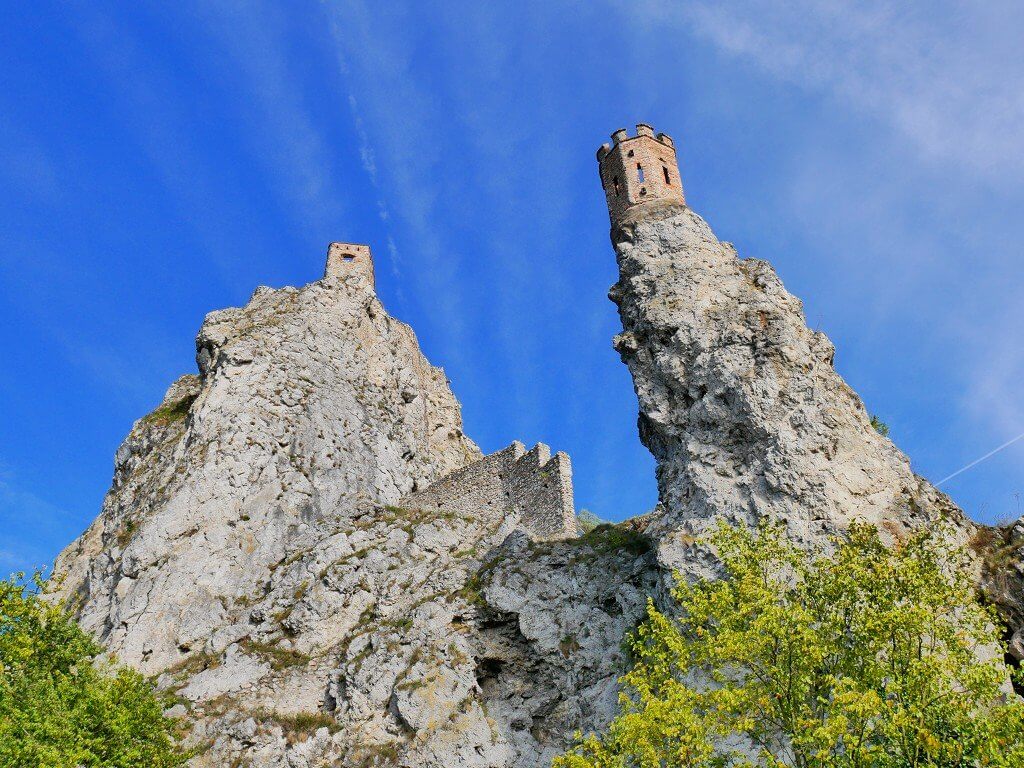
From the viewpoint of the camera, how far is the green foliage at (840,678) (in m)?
13.1

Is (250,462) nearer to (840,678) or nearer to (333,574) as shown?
Result: (333,574)

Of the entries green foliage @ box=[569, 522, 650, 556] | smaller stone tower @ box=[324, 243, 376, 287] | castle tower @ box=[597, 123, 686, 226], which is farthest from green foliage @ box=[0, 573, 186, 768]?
smaller stone tower @ box=[324, 243, 376, 287]

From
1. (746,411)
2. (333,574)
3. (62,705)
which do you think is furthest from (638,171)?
(62,705)

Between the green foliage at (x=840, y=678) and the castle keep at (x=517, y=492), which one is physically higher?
the castle keep at (x=517, y=492)

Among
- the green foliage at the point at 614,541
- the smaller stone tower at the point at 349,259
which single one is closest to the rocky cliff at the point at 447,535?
the green foliage at the point at 614,541

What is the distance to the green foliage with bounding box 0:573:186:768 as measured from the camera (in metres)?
19.9

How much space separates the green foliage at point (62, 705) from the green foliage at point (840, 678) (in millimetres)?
13848

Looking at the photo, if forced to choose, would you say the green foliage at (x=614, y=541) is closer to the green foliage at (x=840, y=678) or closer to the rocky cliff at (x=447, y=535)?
the rocky cliff at (x=447, y=535)

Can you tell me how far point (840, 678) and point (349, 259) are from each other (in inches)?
1986

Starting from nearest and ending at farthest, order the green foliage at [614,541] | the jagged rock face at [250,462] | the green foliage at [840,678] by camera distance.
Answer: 1. the green foliage at [840,678]
2. the green foliage at [614,541]
3. the jagged rock face at [250,462]

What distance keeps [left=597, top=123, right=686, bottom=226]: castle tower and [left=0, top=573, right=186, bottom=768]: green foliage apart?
28.3 m

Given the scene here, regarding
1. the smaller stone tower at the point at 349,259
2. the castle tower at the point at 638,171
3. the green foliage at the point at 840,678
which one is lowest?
the green foliage at the point at 840,678

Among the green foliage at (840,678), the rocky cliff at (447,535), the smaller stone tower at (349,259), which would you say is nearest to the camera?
the green foliage at (840,678)

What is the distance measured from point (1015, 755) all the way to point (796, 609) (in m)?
4.22
